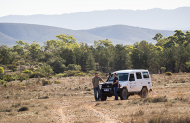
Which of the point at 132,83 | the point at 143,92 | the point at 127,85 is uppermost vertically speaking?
the point at 132,83

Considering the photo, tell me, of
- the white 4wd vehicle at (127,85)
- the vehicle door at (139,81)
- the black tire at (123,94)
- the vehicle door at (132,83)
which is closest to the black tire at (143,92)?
the white 4wd vehicle at (127,85)

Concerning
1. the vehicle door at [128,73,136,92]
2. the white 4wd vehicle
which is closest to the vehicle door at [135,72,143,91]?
the white 4wd vehicle

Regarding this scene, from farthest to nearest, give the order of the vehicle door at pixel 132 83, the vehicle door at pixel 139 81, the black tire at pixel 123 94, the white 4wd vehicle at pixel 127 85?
the vehicle door at pixel 139 81 → the vehicle door at pixel 132 83 → the white 4wd vehicle at pixel 127 85 → the black tire at pixel 123 94

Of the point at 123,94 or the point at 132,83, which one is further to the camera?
the point at 132,83

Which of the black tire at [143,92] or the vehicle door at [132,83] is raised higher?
the vehicle door at [132,83]

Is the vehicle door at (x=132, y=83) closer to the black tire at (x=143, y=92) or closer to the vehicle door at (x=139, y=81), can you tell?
the vehicle door at (x=139, y=81)

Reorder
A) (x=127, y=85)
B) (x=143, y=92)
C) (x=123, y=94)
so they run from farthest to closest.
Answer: (x=143, y=92) < (x=127, y=85) < (x=123, y=94)

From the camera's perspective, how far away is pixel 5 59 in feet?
249

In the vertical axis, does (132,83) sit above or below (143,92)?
above

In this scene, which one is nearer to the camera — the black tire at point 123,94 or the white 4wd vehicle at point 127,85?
the black tire at point 123,94

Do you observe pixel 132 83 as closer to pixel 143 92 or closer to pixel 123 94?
pixel 123 94

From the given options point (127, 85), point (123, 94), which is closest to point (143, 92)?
point (127, 85)

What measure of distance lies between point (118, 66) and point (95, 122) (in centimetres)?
6391

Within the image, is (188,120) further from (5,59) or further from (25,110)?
(5,59)
